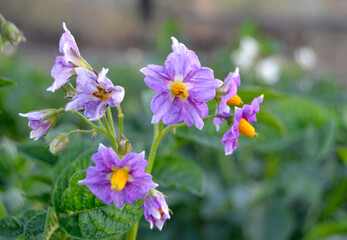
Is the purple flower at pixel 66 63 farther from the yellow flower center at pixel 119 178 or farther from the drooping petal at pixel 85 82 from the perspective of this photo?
the yellow flower center at pixel 119 178

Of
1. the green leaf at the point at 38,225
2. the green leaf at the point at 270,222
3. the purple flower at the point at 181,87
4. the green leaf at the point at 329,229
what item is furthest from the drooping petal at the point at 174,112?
the green leaf at the point at 270,222

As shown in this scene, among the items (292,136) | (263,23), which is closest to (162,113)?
(292,136)

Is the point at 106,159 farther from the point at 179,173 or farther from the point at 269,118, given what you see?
the point at 269,118

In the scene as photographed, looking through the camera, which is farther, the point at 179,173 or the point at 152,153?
the point at 179,173

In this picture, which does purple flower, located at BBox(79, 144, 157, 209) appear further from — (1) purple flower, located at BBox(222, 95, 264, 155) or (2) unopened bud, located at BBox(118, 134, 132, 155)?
(1) purple flower, located at BBox(222, 95, 264, 155)

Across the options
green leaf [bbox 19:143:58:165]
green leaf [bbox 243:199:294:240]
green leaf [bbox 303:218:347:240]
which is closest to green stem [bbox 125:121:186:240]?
green leaf [bbox 19:143:58:165]

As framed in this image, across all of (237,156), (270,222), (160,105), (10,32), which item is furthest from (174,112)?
(237,156)

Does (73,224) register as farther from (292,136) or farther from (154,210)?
(292,136)

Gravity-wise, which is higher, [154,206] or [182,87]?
[182,87]
